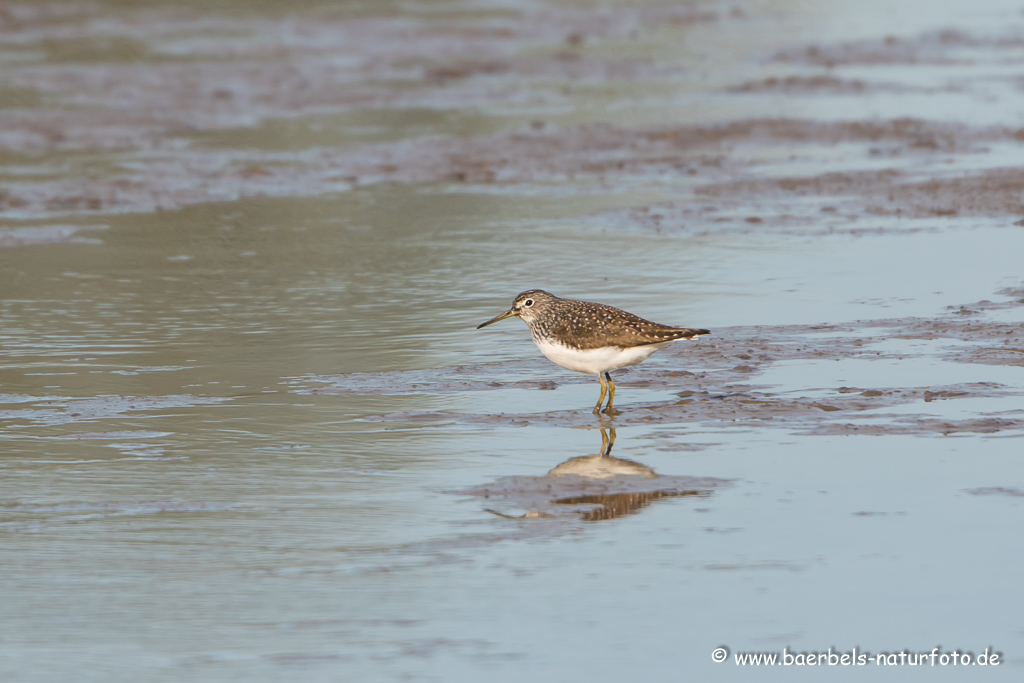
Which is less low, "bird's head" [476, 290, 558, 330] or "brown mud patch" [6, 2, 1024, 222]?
"brown mud patch" [6, 2, 1024, 222]

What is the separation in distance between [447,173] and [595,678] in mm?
12158

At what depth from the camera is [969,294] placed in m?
10.9

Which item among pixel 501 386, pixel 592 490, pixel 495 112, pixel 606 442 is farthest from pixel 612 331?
pixel 495 112

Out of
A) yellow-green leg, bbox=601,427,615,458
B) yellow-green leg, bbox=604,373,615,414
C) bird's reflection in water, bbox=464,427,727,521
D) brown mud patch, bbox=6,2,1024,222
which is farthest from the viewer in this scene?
brown mud patch, bbox=6,2,1024,222

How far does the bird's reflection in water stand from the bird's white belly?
108 centimetres

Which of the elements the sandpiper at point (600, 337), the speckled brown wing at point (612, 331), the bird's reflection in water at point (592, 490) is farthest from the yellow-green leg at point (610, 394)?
the bird's reflection in water at point (592, 490)

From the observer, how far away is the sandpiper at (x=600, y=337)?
847 centimetres

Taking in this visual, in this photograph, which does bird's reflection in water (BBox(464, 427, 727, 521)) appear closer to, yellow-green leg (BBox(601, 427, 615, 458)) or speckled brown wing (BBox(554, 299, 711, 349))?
yellow-green leg (BBox(601, 427, 615, 458))

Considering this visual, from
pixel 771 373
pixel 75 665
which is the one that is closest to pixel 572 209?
pixel 771 373

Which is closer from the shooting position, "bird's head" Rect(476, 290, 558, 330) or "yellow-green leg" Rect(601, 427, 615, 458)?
"yellow-green leg" Rect(601, 427, 615, 458)

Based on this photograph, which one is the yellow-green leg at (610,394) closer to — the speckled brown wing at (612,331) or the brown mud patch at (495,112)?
the speckled brown wing at (612,331)

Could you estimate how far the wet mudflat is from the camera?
5656mm

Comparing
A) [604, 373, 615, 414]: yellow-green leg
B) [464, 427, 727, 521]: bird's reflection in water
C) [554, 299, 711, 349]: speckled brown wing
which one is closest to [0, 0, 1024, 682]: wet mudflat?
[464, 427, 727, 521]: bird's reflection in water

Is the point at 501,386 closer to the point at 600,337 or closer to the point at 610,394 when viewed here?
the point at 610,394
